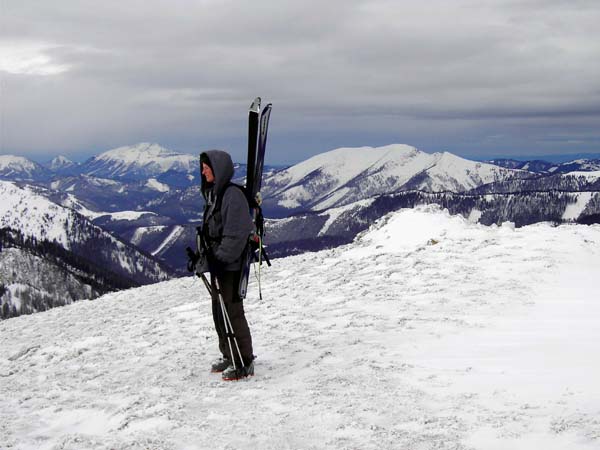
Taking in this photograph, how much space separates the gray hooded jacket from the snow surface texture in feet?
7.49

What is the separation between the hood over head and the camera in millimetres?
9008

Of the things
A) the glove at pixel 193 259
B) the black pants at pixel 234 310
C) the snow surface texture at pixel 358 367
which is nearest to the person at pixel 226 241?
the black pants at pixel 234 310

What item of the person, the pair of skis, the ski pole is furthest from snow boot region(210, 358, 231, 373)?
the pair of skis

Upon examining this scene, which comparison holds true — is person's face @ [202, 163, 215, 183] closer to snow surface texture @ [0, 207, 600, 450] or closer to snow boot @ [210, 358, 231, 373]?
snow boot @ [210, 358, 231, 373]

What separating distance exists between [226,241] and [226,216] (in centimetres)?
42

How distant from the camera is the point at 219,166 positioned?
9.05 meters

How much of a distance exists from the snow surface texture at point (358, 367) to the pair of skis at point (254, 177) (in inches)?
82.2

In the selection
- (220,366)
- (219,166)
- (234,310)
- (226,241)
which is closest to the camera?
(226,241)

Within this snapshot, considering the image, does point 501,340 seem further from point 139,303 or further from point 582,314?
point 139,303

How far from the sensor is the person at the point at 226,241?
895cm

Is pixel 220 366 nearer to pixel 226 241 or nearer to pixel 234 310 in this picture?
pixel 234 310

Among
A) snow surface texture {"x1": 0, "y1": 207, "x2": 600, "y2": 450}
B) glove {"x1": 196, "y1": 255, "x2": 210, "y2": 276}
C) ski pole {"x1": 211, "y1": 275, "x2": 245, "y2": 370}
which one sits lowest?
snow surface texture {"x1": 0, "y1": 207, "x2": 600, "y2": 450}

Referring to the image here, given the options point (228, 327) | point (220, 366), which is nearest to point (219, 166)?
point (228, 327)

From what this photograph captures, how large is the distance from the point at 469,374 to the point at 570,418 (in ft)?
6.77
